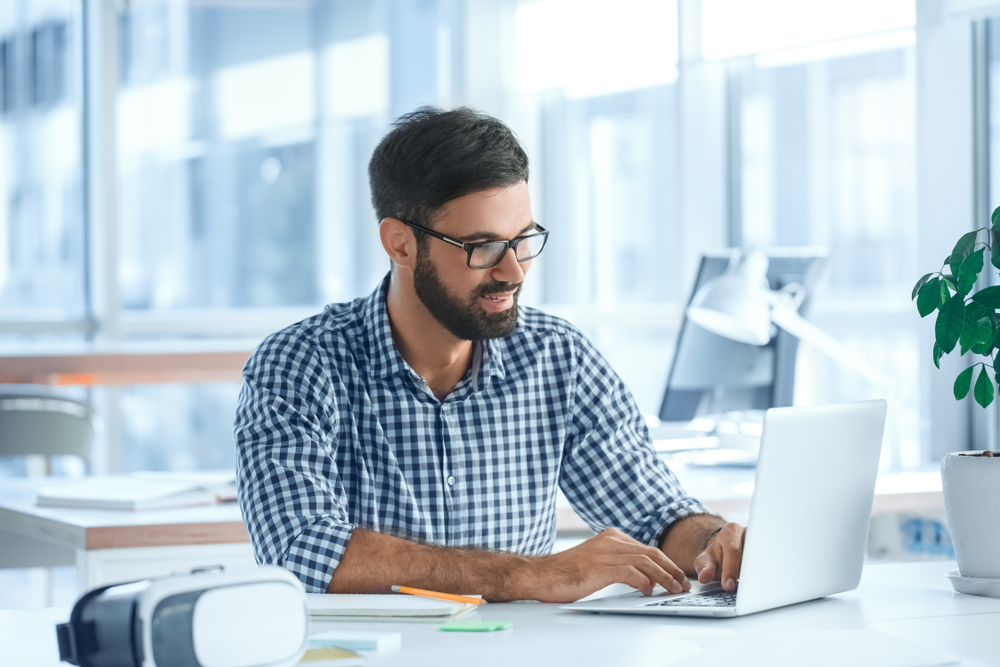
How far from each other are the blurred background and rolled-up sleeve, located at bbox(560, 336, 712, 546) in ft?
6.74

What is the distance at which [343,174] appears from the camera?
4957 mm

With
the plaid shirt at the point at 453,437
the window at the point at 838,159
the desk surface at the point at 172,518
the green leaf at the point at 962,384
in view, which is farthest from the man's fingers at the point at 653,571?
the window at the point at 838,159

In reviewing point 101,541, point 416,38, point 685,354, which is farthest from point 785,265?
point 416,38

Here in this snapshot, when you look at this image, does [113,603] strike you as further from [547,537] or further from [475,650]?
[547,537]

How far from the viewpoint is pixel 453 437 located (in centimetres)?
167

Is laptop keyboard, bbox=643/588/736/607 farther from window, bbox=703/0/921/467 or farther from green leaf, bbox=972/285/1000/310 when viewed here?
window, bbox=703/0/921/467

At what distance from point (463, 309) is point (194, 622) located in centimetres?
85

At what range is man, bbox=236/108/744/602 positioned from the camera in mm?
1504

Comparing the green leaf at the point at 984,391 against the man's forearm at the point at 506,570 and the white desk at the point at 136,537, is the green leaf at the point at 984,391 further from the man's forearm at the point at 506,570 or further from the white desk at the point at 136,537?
the white desk at the point at 136,537

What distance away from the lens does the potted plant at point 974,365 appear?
1.33 m

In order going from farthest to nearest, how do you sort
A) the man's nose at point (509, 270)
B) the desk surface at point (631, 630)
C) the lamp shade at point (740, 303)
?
the lamp shade at point (740, 303) < the man's nose at point (509, 270) < the desk surface at point (631, 630)

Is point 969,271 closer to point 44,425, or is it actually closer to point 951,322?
point 951,322

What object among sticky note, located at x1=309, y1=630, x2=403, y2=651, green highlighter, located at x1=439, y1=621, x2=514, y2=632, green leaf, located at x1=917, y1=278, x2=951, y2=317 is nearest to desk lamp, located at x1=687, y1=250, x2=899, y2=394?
green leaf, located at x1=917, y1=278, x2=951, y2=317

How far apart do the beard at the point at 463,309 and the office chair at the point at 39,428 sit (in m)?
1.51
